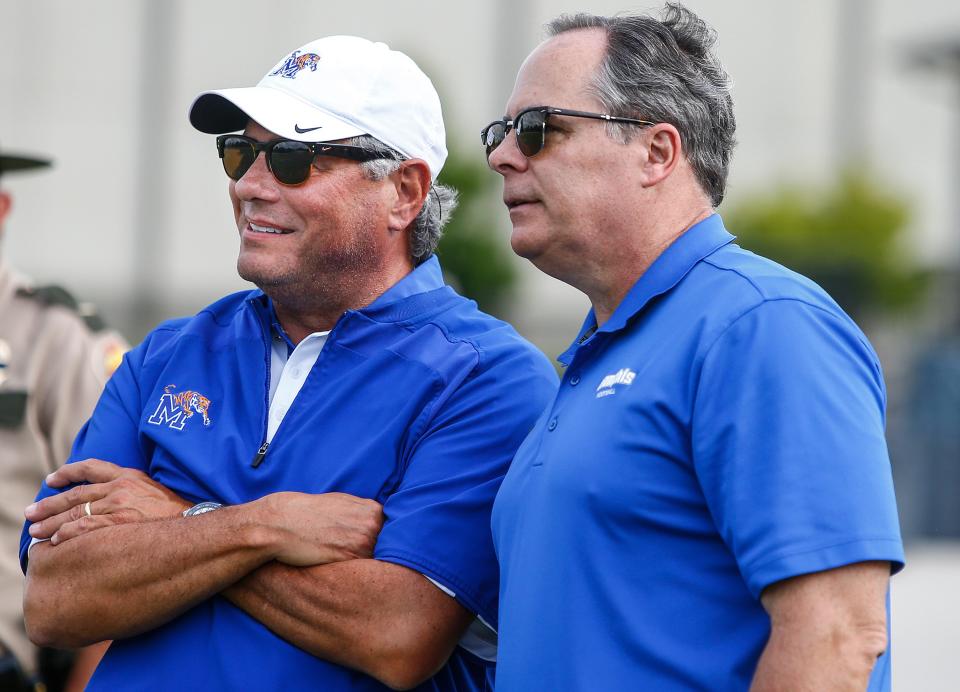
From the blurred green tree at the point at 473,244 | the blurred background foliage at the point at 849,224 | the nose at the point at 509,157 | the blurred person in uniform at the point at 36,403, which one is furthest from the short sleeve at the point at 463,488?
the blurred background foliage at the point at 849,224

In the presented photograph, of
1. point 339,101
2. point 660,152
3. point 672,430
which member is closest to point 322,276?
point 339,101

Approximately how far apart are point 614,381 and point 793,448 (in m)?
0.40

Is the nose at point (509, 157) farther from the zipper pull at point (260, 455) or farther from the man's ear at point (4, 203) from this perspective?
the man's ear at point (4, 203)

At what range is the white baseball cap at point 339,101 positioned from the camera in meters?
2.92

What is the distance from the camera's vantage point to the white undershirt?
276cm

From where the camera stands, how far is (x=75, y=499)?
2.79 m

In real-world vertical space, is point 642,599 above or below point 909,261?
above

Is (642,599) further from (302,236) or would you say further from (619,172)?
(302,236)

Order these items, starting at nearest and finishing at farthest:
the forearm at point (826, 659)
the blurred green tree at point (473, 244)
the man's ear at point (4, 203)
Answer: the forearm at point (826, 659) → the man's ear at point (4, 203) → the blurred green tree at point (473, 244)

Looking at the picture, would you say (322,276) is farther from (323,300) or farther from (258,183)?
(258,183)

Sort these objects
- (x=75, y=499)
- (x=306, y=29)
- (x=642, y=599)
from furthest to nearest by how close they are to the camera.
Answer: (x=306, y=29) < (x=75, y=499) < (x=642, y=599)

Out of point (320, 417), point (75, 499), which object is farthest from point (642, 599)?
point (75, 499)

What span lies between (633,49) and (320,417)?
3.31 ft

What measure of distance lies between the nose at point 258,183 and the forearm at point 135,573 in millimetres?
744
